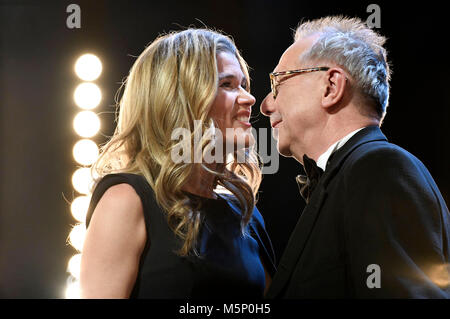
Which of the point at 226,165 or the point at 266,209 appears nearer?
the point at 226,165

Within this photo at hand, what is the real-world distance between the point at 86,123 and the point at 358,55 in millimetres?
1847

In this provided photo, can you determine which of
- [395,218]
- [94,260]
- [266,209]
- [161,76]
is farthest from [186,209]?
[266,209]

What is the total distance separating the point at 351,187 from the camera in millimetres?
1341

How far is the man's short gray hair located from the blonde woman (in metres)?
0.31

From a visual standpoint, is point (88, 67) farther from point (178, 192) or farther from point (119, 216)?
point (119, 216)

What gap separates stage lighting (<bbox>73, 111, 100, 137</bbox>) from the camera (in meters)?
2.99

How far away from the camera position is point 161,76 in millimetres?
1690

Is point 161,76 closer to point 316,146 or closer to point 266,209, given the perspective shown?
point 316,146

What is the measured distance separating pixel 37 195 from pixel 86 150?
415mm

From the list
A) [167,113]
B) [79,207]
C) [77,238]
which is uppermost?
[167,113]

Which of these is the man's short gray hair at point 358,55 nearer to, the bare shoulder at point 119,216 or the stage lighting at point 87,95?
the bare shoulder at point 119,216

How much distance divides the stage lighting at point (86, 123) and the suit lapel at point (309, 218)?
1853mm

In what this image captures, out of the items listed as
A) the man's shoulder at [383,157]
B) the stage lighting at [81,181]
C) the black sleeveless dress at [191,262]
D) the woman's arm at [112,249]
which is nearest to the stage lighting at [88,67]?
the stage lighting at [81,181]

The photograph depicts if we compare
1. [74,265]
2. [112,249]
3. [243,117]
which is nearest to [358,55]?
[243,117]
